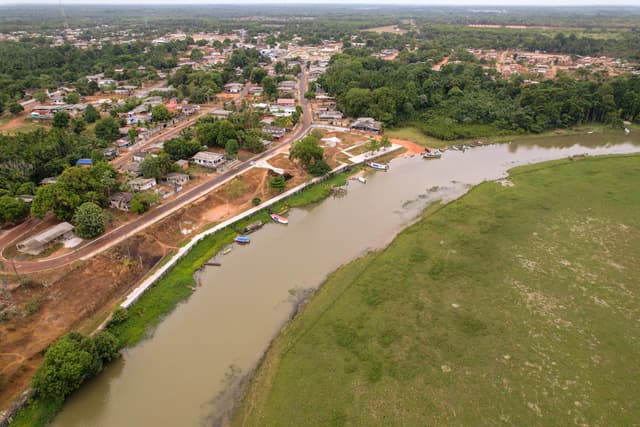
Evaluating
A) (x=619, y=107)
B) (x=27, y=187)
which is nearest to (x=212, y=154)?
(x=27, y=187)

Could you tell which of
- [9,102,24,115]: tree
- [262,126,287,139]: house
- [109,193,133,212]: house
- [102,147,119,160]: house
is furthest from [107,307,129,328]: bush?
[9,102,24,115]: tree

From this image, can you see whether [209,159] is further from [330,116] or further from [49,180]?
[330,116]

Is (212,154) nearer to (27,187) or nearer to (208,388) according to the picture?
(27,187)

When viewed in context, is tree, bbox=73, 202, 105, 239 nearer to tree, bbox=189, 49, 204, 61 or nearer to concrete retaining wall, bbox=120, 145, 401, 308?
concrete retaining wall, bbox=120, 145, 401, 308

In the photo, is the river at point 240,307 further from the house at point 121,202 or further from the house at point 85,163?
the house at point 85,163

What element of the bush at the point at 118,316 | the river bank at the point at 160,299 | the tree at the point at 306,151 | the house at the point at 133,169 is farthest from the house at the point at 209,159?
the bush at the point at 118,316
